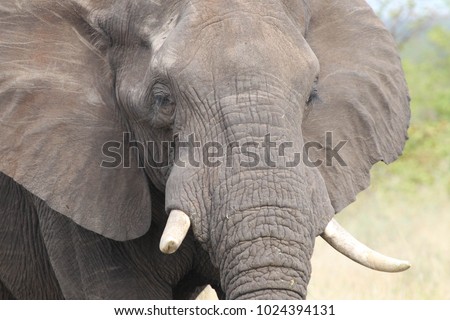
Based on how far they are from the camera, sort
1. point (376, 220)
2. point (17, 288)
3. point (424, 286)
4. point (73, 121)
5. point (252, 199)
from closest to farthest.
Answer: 1. point (252, 199)
2. point (73, 121)
3. point (17, 288)
4. point (424, 286)
5. point (376, 220)

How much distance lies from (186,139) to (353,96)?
91 cm

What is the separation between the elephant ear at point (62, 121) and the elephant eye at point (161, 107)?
1.02 feet

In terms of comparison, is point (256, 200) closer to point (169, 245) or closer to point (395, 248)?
point (169, 245)

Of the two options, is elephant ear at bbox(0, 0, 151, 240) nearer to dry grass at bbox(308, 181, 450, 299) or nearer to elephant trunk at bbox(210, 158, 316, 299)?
elephant trunk at bbox(210, 158, 316, 299)

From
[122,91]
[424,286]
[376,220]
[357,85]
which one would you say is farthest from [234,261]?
[376,220]

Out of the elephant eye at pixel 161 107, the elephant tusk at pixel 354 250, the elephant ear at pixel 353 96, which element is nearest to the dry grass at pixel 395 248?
the elephant ear at pixel 353 96

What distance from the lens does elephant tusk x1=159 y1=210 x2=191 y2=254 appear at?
421cm

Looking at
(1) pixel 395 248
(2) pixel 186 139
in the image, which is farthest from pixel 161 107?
(1) pixel 395 248

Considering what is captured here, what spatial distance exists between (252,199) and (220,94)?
394 mm

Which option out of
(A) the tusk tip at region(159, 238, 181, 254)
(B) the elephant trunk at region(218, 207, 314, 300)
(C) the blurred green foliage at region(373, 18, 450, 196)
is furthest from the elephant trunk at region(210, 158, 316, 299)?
(C) the blurred green foliage at region(373, 18, 450, 196)

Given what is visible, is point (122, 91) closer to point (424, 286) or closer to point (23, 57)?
point (23, 57)

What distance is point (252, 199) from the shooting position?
4207 mm

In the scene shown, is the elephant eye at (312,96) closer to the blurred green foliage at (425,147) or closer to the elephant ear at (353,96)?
the elephant ear at (353,96)

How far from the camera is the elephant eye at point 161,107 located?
4520 millimetres
